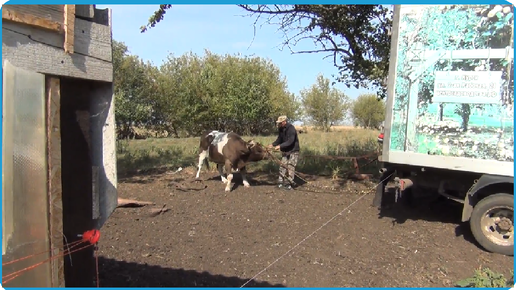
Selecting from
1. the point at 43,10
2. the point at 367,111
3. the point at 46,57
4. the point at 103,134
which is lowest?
the point at 103,134

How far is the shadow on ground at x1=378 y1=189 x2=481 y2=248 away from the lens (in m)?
7.22

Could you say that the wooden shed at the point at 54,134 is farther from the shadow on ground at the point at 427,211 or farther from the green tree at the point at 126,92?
the green tree at the point at 126,92

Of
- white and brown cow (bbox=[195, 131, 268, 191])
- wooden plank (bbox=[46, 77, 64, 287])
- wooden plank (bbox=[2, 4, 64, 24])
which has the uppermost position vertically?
wooden plank (bbox=[2, 4, 64, 24])

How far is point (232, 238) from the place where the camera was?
6.30m

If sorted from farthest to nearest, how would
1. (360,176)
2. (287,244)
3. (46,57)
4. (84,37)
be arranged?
(360,176)
(287,244)
(84,37)
(46,57)

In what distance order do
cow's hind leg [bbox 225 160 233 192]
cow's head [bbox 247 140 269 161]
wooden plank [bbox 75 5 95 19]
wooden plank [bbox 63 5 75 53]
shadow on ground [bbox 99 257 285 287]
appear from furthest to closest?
cow's head [bbox 247 140 269 161] < cow's hind leg [bbox 225 160 233 192] < shadow on ground [bbox 99 257 285 287] < wooden plank [bbox 75 5 95 19] < wooden plank [bbox 63 5 75 53]

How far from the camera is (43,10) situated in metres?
2.45

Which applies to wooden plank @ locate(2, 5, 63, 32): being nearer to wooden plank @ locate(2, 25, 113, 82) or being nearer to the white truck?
wooden plank @ locate(2, 25, 113, 82)

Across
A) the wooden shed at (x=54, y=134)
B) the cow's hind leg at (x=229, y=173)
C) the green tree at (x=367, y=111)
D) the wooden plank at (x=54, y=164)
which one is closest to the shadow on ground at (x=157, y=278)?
→ the wooden shed at (x=54, y=134)

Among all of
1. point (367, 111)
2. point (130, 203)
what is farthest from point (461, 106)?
point (367, 111)

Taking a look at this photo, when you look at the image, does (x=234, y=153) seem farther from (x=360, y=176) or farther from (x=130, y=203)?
(x=360, y=176)

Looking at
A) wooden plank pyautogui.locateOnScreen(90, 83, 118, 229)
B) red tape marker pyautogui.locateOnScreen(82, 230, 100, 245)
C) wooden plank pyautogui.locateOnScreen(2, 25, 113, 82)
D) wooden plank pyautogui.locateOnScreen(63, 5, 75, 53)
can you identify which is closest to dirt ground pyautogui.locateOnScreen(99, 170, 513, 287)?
red tape marker pyautogui.locateOnScreen(82, 230, 100, 245)

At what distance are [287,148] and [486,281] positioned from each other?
5.93 m

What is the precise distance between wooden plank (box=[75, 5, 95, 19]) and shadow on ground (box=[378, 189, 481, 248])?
19.3ft
